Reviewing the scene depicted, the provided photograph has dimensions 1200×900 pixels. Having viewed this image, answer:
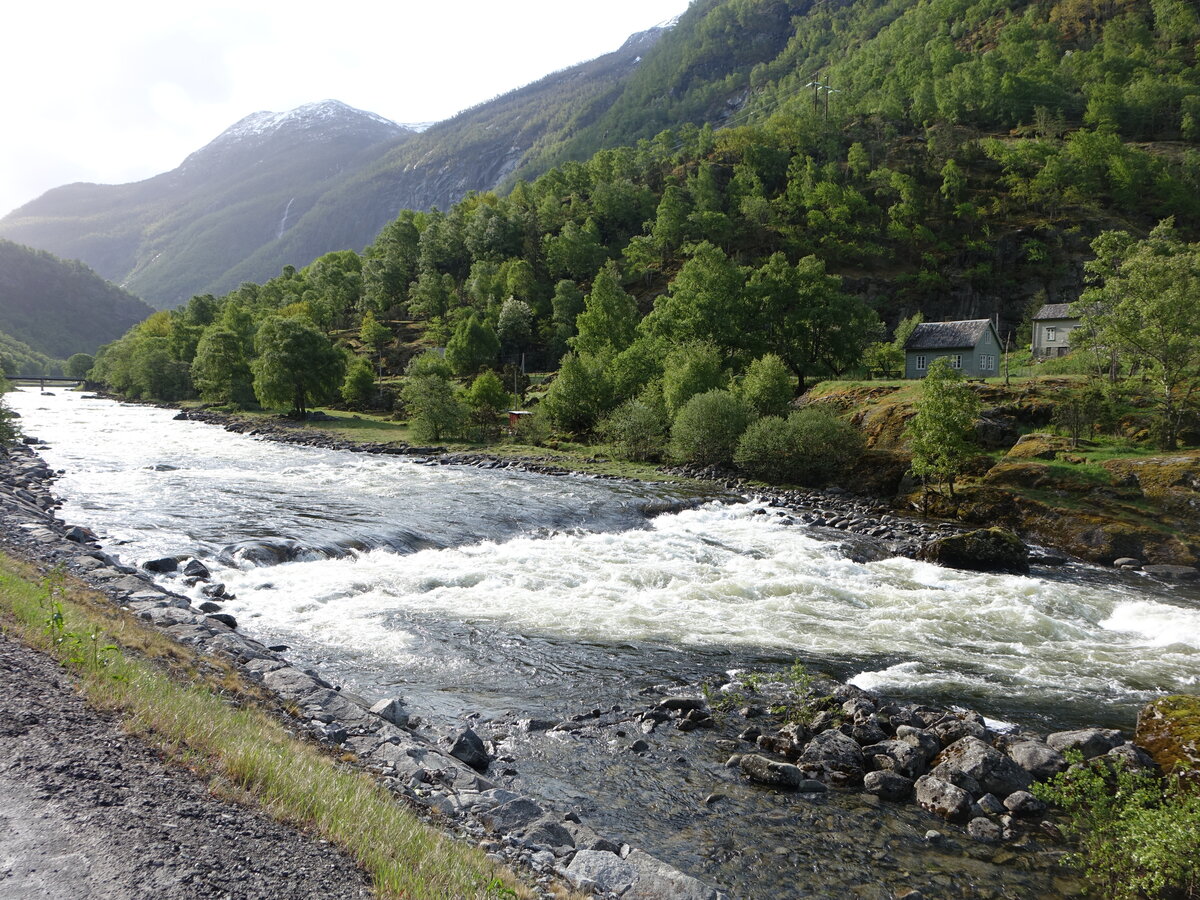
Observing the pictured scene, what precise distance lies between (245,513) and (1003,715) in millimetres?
29770

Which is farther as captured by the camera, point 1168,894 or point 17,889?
point 1168,894

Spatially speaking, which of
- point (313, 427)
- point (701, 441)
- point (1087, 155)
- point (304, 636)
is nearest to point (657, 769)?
point (304, 636)

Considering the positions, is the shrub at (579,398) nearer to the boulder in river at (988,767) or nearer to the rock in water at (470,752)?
the rock in water at (470,752)

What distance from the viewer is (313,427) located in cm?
7825

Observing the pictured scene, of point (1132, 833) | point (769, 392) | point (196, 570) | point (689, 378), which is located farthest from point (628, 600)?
point (689, 378)

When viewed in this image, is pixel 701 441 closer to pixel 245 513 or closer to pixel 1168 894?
pixel 245 513

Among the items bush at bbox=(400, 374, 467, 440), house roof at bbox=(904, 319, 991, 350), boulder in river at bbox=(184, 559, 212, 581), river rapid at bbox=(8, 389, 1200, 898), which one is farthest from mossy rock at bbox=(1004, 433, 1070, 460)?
bush at bbox=(400, 374, 467, 440)

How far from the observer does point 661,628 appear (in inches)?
744

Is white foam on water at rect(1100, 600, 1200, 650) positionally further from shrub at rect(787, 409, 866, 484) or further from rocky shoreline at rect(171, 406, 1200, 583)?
shrub at rect(787, 409, 866, 484)

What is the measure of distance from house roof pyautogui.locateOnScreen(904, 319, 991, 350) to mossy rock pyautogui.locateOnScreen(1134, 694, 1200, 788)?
57087 mm

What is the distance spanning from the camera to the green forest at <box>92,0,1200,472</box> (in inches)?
2571

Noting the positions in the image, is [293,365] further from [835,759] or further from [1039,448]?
[835,759]

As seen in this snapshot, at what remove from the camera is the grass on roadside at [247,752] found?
244 inches

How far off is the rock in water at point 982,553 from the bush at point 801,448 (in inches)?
623
